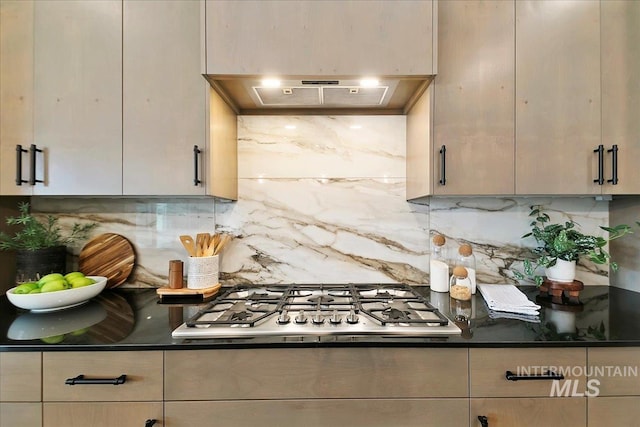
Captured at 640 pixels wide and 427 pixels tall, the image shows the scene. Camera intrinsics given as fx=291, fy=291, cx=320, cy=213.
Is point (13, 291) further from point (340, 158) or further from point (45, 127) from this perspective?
point (340, 158)

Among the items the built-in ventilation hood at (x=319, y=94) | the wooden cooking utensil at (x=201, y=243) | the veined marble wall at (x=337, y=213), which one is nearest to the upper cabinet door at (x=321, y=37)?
the built-in ventilation hood at (x=319, y=94)

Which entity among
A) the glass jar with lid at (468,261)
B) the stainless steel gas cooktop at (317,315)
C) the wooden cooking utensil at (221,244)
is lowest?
the stainless steel gas cooktop at (317,315)

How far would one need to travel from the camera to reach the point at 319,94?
1.39 m

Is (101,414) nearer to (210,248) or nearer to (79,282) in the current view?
(79,282)

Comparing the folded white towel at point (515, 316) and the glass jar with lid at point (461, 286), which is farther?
the glass jar with lid at point (461, 286)

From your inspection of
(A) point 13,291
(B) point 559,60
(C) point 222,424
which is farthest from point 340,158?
(A) point 13,291

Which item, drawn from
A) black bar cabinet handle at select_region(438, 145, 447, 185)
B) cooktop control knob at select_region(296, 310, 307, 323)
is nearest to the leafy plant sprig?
cooktop control knob at select_region(296, 310, 307, 323)

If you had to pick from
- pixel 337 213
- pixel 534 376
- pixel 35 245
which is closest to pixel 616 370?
pixel 534 376

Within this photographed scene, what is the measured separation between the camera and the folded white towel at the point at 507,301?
1.19 m

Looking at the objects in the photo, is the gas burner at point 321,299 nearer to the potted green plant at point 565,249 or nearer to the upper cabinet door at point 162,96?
the upper cabinet door at point 162,96

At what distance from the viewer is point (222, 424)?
916 mm

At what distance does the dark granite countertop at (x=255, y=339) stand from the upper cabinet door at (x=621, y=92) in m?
0.55

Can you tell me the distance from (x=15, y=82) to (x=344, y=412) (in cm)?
185

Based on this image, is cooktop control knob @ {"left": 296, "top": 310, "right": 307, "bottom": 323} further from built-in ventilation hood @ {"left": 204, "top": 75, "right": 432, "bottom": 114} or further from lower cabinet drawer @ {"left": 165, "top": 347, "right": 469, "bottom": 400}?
built-in ventilation hood @ {"left": 204, "top": 75, "right": 432, "bottom": 114}
